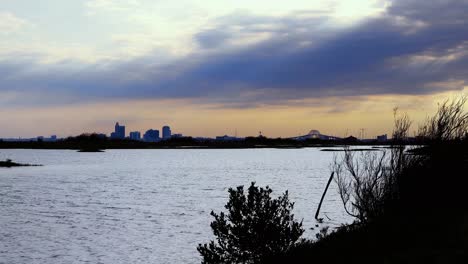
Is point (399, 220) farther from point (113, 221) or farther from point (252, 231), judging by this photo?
point (113, 221)

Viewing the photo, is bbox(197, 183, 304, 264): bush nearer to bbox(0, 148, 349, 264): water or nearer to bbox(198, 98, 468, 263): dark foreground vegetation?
bbox(198, 98, 468, 263): dark foreground vegetation

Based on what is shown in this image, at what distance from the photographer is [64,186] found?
78625 millimetres

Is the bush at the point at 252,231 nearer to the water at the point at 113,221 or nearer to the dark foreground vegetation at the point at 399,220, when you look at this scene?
the dark foreground vegetation at the point at 399,220

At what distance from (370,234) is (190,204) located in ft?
123

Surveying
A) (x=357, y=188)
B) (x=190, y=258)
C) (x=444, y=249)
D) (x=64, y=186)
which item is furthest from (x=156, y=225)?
(x=64, y=186)

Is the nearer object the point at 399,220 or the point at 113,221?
the point at 399,220

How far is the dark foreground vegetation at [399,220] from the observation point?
682 inches

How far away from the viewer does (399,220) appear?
21375 millimetres

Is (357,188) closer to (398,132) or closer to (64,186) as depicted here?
(398,132)

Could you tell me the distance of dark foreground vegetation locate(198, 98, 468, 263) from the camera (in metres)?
17.3

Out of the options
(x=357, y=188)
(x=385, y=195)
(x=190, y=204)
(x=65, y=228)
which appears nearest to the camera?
(x=385, y=195)

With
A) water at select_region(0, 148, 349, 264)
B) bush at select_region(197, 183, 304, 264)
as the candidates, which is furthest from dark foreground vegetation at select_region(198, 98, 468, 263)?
water at select_region(0, 148, 349, 264)

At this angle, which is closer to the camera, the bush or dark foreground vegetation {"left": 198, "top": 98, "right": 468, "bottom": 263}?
dark foreground vegetation {"left": 198, "top": 98, "right": 468, "bottom": 263}

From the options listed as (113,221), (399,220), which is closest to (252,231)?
(399,220)
